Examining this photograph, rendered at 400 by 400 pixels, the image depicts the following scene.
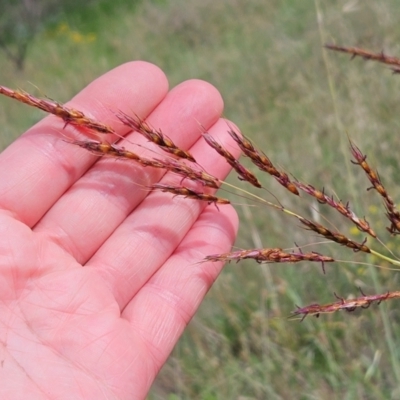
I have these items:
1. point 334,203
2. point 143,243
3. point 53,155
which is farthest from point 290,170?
point 334,203

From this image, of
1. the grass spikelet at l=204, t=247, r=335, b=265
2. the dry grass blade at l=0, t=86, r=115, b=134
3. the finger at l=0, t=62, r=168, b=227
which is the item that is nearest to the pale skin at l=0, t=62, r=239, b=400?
the finger at l=0, t=62, r=168, b=227

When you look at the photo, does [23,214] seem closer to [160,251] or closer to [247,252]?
[160,251]

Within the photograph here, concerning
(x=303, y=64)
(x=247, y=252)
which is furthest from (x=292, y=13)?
(x=247, y=252)

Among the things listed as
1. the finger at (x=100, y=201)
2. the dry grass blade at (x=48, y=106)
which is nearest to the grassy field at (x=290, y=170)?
the dry grass blade at (x=48, y=106)

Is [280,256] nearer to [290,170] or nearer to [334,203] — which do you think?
[334,203]

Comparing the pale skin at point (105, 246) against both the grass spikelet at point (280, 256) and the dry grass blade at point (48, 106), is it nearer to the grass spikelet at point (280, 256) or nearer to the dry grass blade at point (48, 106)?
the dry grass blade at point (48, 106)

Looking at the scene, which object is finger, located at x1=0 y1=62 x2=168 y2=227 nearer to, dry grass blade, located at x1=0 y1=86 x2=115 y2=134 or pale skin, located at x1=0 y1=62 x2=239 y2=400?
pale skin, located at x1=0 y1=62 x2=239 y2=400
